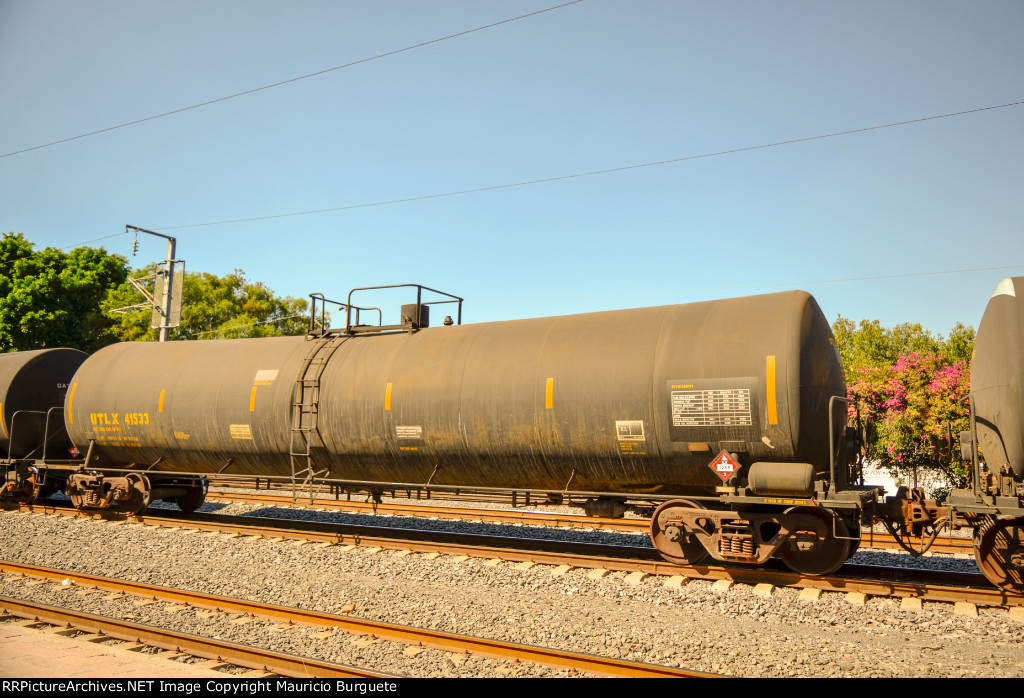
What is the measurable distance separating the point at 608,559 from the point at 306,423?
5.97 m

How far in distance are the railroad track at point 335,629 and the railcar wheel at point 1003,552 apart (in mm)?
5018

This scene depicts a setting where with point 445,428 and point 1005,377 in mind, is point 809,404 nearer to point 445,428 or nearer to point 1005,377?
point 1005,377

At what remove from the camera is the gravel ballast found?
21.3 feet

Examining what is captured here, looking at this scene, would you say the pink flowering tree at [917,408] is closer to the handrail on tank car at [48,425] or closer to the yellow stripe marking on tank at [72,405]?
the yellow stripe marking on tank at [72,405]

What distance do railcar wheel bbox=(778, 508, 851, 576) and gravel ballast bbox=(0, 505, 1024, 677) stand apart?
58 cm

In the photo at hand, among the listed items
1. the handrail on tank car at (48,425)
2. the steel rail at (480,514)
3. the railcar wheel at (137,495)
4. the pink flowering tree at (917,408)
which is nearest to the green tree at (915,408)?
the pink flowering tree at (917,408)

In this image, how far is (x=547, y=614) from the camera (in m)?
8.16

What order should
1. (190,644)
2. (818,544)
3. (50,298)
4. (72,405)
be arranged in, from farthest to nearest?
1. (50,298)
2. (72,405)
3. (818,544)
4. (190,644)

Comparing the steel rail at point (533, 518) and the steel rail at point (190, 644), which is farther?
the steel rail at point (533, 518)

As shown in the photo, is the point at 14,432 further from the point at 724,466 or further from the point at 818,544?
the point at 818,544

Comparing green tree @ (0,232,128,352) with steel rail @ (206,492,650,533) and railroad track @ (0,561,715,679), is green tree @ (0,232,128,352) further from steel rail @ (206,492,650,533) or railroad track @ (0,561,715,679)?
railroad track @ (0,561,715,679)

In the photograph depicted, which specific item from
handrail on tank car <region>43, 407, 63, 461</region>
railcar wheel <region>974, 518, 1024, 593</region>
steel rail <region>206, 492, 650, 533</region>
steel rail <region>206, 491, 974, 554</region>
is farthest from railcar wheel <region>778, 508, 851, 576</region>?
handrail on tank car <region>43, 407, 63, 461</region>

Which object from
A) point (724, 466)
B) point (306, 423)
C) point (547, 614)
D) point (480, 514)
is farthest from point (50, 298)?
point (724, 466)

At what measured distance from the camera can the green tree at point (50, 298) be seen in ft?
112
